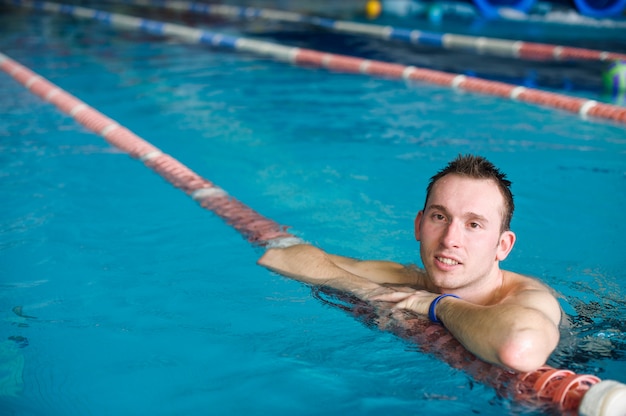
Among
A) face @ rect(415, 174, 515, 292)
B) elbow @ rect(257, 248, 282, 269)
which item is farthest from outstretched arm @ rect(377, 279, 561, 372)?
elbow @ rect(257, 248, 282, 269)

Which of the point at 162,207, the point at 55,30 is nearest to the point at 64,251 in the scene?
the point at 162,207

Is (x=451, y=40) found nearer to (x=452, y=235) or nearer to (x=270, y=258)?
(x=270, y=258)

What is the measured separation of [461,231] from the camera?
2.63 metres

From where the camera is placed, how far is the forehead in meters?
2.65

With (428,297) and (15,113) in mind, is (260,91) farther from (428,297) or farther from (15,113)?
(428,297)

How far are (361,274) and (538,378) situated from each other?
1.09m

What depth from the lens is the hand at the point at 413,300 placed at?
9.11 ft

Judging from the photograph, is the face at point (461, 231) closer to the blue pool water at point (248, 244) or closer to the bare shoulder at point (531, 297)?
the bare shoulder at point (531, 297)

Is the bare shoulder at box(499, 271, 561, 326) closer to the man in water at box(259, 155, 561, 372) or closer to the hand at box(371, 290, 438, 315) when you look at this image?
the man in water at box(259, 155, 561, 372)

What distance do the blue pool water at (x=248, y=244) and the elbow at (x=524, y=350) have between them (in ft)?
0.53

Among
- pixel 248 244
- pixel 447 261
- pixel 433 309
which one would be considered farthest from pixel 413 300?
pixel 248 244

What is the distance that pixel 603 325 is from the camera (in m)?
3.03

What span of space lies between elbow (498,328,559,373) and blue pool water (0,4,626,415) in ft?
0.53

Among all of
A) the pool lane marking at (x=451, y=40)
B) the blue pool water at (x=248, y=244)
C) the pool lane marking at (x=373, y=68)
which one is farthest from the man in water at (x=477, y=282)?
the pool lane marking at (x=451, y=40)
